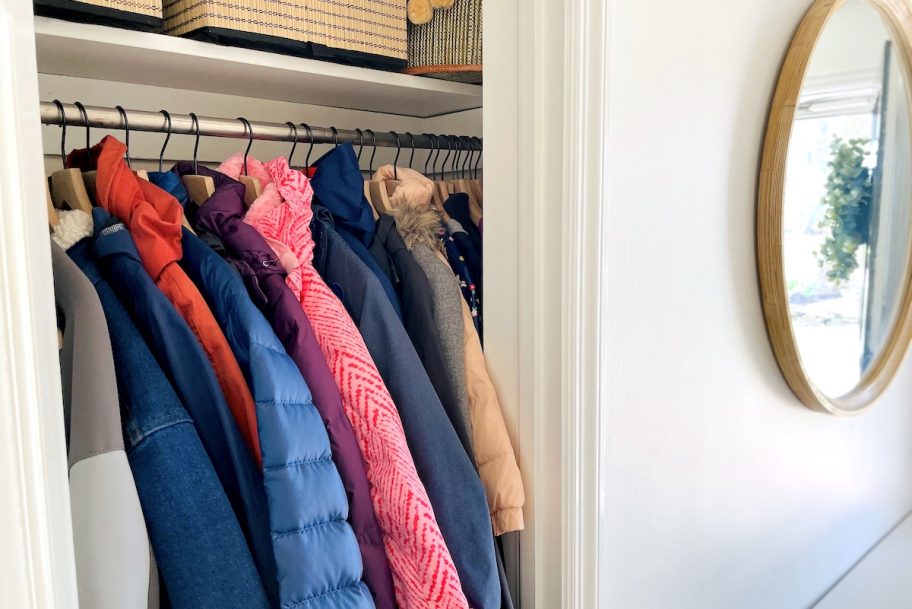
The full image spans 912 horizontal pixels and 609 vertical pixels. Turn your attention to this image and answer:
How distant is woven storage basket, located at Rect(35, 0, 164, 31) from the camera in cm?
85

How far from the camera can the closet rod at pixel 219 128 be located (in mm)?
869

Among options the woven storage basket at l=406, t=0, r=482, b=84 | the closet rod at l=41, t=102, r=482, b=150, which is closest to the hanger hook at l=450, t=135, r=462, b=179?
the closet rod at l=41, t=102, r=482, b=150

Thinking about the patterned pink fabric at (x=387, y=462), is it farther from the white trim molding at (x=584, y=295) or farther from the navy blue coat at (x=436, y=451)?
the white trim molding at (x=584, y=295)

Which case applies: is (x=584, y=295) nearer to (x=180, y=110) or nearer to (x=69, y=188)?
(x=69, y=188)

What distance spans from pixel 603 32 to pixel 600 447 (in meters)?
0.53

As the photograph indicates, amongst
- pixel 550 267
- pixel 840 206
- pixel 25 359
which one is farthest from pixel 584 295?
pixel 840 206

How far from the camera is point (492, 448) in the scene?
3.19ft

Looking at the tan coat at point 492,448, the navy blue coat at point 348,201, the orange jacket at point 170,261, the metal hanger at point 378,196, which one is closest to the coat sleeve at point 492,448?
the tan coat at point 492,448

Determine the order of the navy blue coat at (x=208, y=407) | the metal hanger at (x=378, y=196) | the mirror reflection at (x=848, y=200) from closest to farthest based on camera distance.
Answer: the navy blue coat at (x=208, y=407)
the metal hanger at (x=378, y=196)
the mirror reflection at (x=848, y=200)

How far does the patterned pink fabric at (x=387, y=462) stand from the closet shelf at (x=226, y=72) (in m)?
0.35

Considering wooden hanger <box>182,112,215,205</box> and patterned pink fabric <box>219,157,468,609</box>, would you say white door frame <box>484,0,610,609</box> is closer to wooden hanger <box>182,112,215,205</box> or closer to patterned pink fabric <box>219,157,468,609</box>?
patterned pink fabric <box>219,157,468,609</box>

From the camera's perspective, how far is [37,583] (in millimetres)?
486

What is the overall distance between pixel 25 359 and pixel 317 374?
1.16 ft

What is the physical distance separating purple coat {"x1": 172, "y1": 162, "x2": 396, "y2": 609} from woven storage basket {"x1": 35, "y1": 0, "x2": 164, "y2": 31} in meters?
0.29
